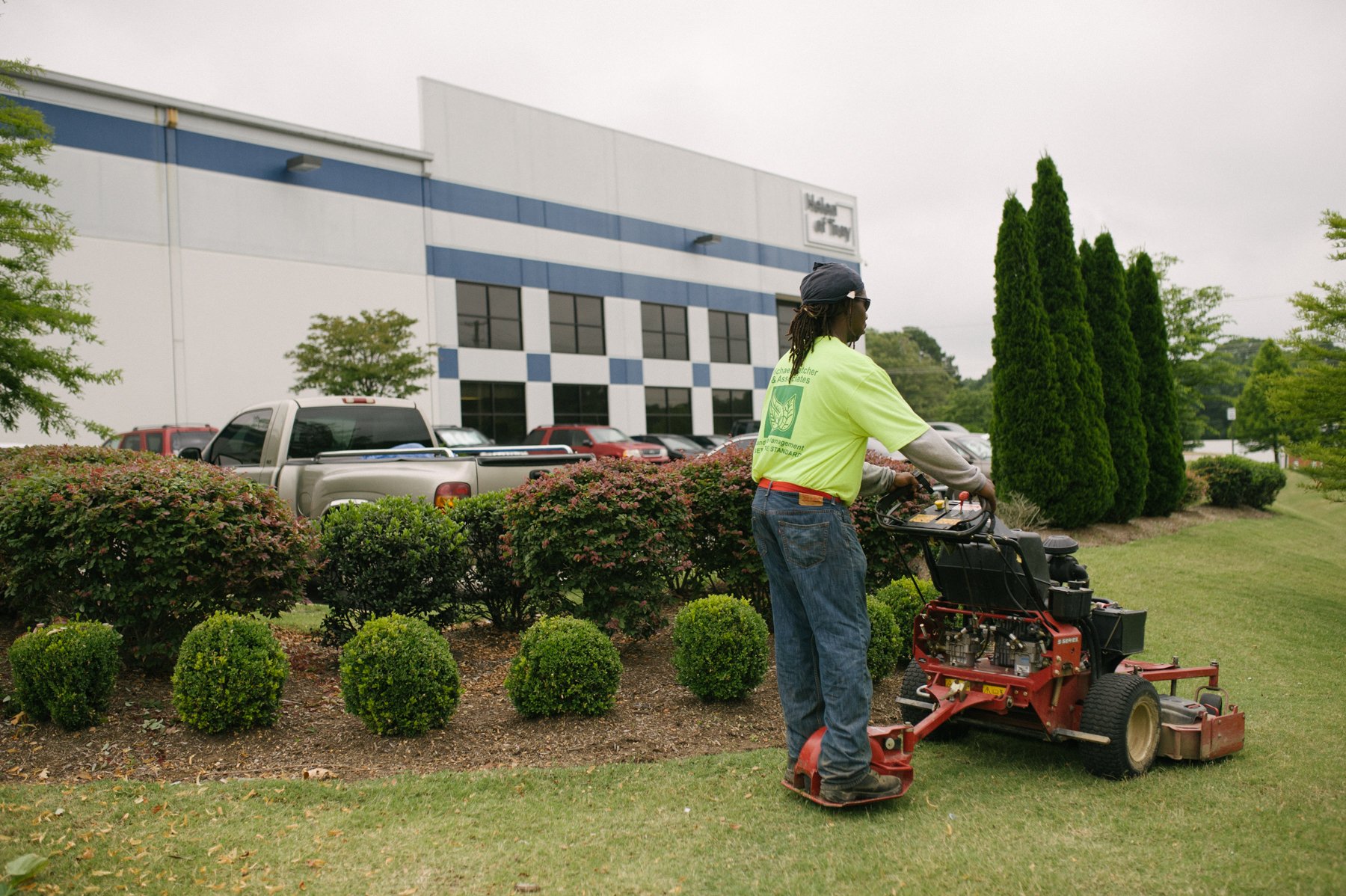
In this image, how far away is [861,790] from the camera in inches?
152

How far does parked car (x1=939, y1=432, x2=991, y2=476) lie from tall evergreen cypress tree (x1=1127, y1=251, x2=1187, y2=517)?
9.40 feet

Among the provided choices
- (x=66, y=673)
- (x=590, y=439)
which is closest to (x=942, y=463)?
(x=66, y=673)

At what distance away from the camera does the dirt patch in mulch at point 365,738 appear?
4406mm

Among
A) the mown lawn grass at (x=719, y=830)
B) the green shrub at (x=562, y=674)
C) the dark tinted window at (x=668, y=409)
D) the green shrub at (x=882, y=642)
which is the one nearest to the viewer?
the mown lawn grass at (x=719, y=830)

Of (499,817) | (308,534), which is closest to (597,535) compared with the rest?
(308,534)

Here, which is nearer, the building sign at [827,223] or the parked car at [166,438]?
the parked car at [166,438]

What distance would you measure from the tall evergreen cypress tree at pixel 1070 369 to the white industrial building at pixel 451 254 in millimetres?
15899

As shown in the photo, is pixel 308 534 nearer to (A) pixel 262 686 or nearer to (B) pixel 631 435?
(A) pixel 262 686

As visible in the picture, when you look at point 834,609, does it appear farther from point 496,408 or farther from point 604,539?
point 496,408

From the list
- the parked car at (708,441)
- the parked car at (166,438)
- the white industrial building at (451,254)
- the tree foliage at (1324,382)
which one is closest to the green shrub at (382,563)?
the tree foliage at (1324,382)

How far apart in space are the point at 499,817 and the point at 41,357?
9.35m

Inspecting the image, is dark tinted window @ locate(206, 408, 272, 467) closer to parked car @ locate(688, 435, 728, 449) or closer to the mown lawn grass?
the mown lawn grass

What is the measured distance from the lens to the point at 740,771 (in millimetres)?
4410

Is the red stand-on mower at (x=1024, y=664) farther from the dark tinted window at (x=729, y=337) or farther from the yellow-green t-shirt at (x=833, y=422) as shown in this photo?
the dark tinted window at (x=729, y=337)
